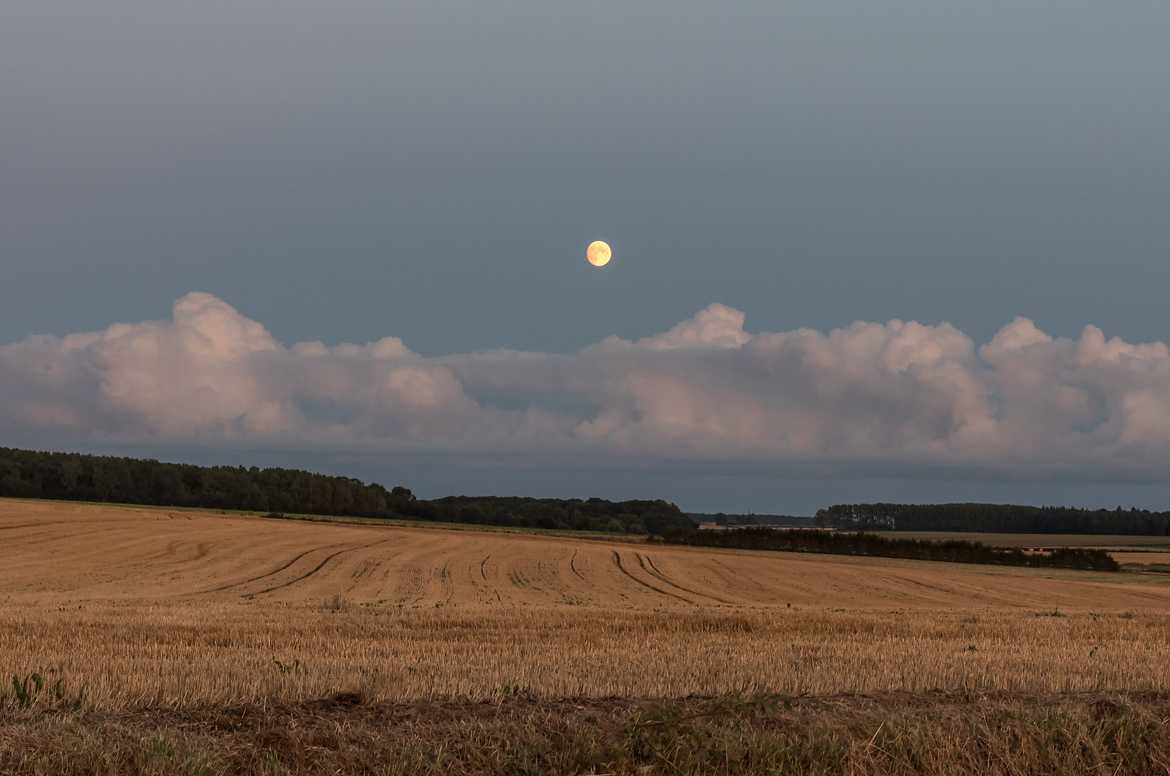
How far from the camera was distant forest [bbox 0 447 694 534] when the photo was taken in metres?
140

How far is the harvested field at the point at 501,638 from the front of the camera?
13.7 m

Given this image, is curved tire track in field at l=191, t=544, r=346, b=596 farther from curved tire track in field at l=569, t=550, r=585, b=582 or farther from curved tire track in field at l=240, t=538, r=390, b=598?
curved tire track in field at l=569, t=550, r=585, b=582

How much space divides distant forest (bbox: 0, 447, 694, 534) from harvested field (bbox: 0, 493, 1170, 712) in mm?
89407

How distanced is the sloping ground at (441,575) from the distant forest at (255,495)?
60.4 m

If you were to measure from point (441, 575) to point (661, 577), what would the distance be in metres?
12.1

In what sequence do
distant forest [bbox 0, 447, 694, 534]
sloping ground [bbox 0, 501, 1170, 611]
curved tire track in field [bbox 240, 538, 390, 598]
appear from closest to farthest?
curved tire track in field [bbox 240, 538, 390, 598] → sloping ground [bbox 0, 501, 1170, 611] → distant forest [bbox 0, 447, 694, 534]

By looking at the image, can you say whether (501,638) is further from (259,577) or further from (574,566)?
(574,566)

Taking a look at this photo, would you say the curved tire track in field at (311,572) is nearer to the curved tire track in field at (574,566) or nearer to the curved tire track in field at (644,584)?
the curved tire track in field at (574,566)

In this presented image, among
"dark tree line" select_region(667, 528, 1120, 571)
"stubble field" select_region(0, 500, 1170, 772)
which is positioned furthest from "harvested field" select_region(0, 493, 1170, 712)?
"dark tree line" select_region(667, 528, 1120, 571)

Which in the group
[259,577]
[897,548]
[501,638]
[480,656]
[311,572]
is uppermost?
[897,548]

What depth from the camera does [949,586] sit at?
5594 cm

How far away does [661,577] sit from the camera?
5588 cm

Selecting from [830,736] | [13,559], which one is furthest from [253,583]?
[830,736]

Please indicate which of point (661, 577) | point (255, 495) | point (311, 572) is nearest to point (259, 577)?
point (311, 572)
